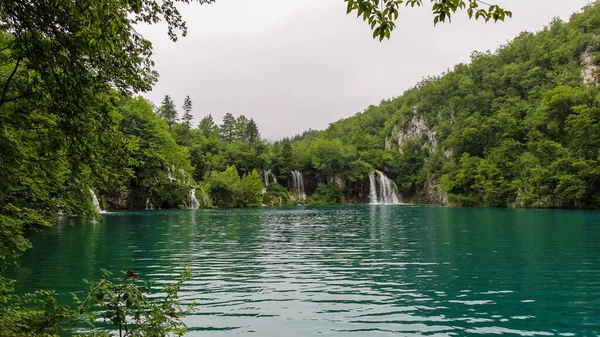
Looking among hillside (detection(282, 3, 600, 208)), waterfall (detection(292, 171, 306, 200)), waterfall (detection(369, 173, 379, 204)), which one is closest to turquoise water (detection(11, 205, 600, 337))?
hillside (detection(282, 3, 600, 208))

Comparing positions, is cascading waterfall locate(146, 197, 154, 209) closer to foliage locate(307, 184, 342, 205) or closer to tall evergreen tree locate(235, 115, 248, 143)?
foliage locate(307, 184, 342, 205)

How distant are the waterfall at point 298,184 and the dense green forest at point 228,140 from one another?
0.26 meters

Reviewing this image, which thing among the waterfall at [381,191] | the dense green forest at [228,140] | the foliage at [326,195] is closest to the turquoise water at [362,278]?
the dense green forest at [228,140]

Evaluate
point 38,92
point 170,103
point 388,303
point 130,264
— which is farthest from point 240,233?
point 170,103

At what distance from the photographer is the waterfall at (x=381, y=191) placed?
91.8 meters

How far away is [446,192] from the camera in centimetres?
7919

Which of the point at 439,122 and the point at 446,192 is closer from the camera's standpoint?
the point at 446,192

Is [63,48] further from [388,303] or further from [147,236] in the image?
[147,236]

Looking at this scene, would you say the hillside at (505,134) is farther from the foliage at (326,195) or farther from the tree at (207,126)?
the tree at (207,126)

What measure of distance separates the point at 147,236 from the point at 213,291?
46.7 ft

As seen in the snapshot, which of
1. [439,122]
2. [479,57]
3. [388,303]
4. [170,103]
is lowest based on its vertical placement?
[388,303]

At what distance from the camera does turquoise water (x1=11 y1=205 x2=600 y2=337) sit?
26.4 feet

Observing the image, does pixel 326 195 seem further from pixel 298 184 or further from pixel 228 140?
pixel 228 140

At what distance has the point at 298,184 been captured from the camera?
3652 inches
